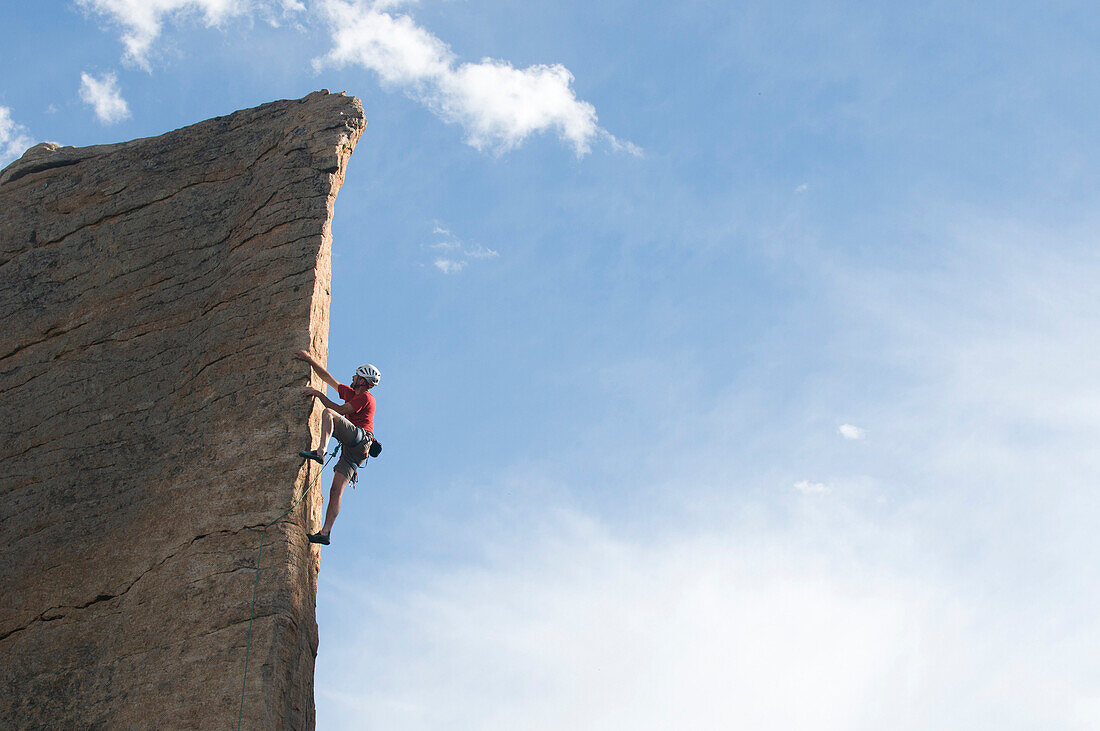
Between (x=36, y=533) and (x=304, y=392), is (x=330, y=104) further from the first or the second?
(x=36, y=533)

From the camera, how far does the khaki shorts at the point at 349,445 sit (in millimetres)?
9922

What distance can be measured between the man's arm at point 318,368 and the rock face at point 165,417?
12 cm

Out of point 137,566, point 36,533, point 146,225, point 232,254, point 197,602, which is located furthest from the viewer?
point 146,225

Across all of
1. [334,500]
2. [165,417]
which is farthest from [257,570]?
[165,417]

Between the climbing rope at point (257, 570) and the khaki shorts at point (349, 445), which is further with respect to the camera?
the khaki shorts at point (349, 445)

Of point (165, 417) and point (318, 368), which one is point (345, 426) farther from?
point (165, 417)

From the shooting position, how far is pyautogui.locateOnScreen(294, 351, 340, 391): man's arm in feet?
33.0

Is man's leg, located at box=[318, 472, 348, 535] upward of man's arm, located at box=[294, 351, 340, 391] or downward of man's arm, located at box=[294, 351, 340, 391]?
downward

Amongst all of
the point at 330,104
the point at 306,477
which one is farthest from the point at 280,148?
the point at 306,477

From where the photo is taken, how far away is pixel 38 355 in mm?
11922

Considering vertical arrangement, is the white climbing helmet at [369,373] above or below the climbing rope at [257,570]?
above

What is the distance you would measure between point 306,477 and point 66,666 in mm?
2615

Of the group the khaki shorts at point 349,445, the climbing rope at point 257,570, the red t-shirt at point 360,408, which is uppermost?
the red t-shirt at point 360,408

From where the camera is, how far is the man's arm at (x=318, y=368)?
10062 mm
